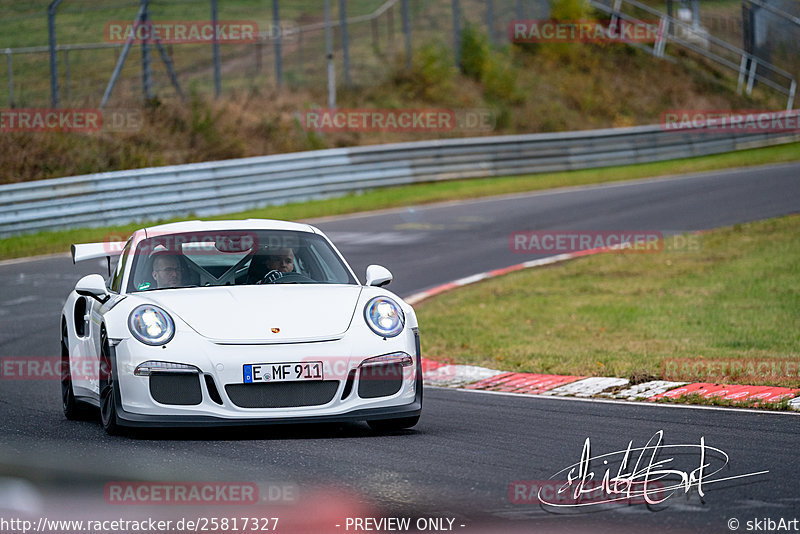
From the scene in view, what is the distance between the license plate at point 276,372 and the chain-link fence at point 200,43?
751 inches

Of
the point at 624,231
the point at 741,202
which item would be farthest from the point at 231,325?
the point at 741,202

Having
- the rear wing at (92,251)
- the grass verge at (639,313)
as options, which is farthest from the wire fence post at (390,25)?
the rear wing at (92,251)

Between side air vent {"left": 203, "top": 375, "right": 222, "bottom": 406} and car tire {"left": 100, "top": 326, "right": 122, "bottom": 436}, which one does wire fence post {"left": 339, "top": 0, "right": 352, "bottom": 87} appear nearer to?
car tire {"left": 100, "top": 326, "right": 122, "bottom": 436}

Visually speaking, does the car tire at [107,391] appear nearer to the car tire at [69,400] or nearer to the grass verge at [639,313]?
the car tire at [69,400]

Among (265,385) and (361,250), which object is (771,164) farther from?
(265,385)

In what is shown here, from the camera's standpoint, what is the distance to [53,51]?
2369cm

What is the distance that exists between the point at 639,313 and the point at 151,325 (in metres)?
7.77

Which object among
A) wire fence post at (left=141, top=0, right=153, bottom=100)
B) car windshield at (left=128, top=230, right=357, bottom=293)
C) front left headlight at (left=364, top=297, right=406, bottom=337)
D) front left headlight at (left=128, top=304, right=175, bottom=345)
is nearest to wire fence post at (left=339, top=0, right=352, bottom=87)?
wire fence post at (left=141, top=0, right=153, bottom=100)

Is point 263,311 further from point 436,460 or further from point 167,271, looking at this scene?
point 436,460

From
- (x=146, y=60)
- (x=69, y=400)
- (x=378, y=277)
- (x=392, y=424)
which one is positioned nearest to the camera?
(x=392, y=424)

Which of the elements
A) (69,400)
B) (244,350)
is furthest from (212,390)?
(69,400)

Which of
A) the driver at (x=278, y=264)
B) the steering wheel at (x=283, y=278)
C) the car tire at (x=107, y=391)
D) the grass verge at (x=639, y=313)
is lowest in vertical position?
the grass verge at (x=639, y=313)

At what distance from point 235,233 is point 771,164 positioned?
909 inches

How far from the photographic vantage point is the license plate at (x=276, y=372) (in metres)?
6.27
